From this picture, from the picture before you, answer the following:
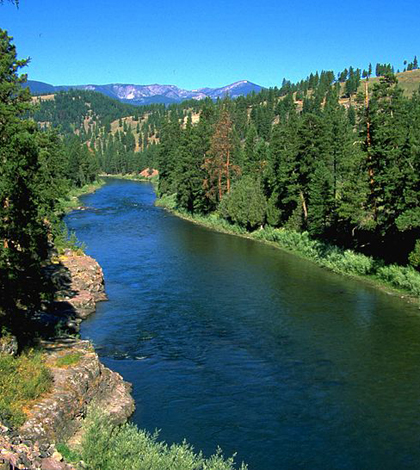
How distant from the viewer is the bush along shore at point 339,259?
3878 cm

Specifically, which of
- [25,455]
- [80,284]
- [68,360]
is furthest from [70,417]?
[80,284]

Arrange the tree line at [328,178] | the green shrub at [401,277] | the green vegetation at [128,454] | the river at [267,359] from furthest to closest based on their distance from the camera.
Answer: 1. the tree line at [328,178]
2. the green shrub at [401,277]
3. the river at [267,359]
4. the green vegetation at [128,454]

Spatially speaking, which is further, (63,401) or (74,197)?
(74,197)

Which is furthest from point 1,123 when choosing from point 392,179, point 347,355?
point 392,179

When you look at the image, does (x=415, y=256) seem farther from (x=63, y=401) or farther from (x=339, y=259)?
(x=63, y=401)

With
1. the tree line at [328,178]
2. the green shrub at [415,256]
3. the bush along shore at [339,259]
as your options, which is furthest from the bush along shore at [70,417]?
the tree line at [328,178]

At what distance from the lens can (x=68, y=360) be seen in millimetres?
21344

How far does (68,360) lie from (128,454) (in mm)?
8124

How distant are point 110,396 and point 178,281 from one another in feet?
67.5

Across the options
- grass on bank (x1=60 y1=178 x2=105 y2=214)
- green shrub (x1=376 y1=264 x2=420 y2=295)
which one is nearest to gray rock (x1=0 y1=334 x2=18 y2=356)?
green shrub (x1=376 y1=264 x2=420 y2=295)

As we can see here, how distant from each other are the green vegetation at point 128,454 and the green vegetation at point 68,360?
5.96 m

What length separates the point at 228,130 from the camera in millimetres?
78000

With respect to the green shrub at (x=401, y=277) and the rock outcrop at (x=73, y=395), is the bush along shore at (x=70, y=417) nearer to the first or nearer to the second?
the rock outcrop at (x=73, y=395)

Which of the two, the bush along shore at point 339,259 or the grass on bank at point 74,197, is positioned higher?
the bush along shore at point 339,259
